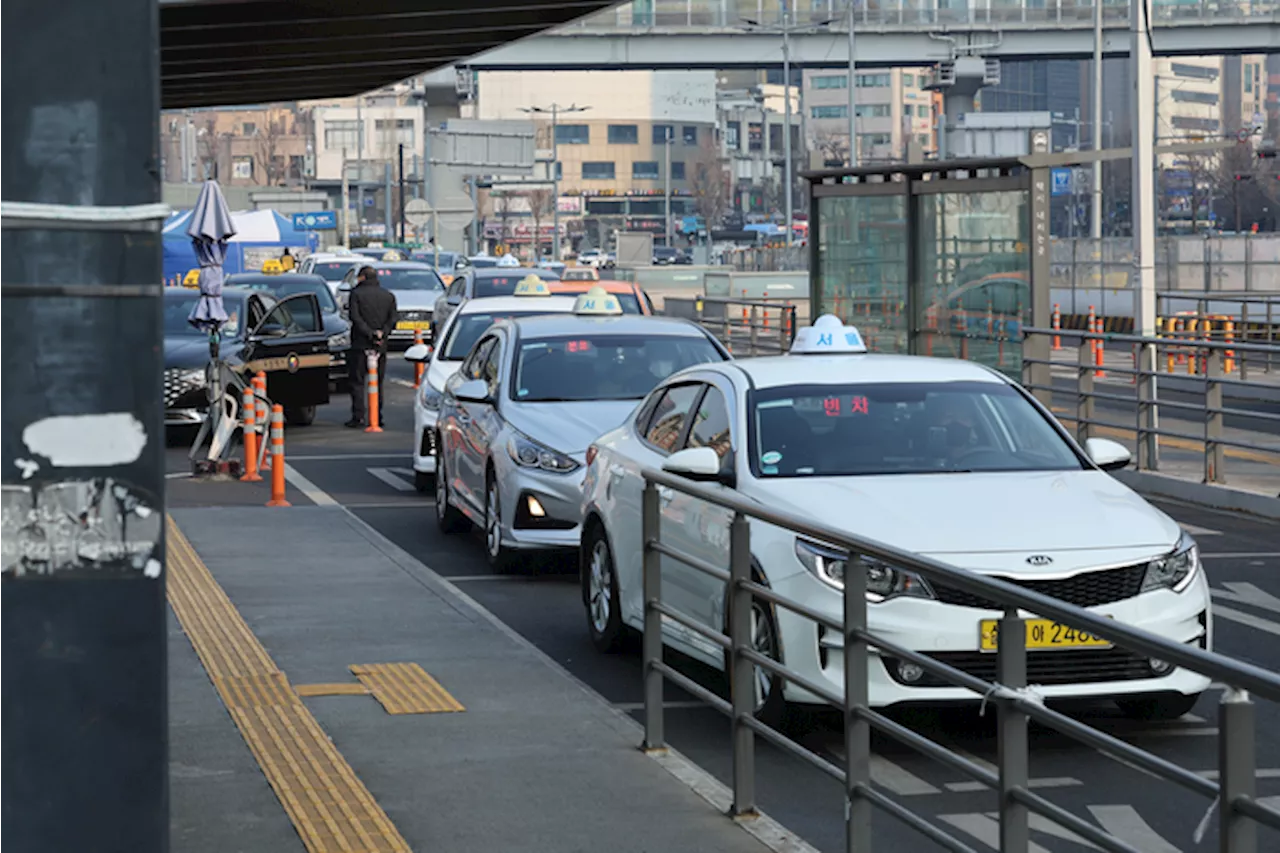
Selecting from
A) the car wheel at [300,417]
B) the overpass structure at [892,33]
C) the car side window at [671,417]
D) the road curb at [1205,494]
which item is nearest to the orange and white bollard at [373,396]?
the car wheel at [300,417]

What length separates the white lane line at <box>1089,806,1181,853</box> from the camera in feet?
14.4

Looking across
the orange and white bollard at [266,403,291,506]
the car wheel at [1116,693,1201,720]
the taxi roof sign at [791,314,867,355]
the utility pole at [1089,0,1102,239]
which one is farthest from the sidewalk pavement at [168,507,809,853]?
the utility pole at [1089,0,1102,239]

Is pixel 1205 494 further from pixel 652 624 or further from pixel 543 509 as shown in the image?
pixel 652 624

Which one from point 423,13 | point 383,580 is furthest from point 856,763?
point 383,580

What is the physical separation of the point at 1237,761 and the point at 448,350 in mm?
16412

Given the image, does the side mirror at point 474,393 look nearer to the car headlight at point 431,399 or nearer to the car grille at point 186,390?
the car headlight at point 431,399

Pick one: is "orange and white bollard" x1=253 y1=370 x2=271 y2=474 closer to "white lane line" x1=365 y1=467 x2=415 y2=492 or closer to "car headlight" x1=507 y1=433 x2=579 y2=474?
"white lane line" x1=365 y1=467 x2=415 y2=492

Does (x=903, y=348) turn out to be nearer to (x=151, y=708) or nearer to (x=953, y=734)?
(x=953, y=734)

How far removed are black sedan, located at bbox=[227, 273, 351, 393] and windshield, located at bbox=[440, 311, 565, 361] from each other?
7.69 meters

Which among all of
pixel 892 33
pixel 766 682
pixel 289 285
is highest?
pixel 892 33

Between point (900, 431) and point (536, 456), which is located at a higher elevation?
point (900, 431)

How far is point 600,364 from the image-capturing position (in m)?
14.6

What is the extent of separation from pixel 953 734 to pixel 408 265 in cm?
3591

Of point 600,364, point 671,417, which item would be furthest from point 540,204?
point 671,417
